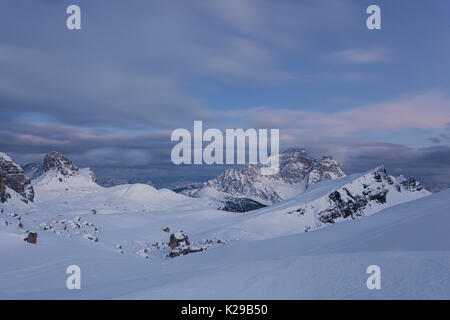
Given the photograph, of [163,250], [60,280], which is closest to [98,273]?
[60,280]

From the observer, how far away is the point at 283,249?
20875 mm

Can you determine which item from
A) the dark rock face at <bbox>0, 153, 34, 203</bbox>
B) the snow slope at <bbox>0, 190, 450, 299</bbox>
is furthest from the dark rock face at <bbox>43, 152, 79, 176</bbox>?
the snow slope at <bbox>0, 190, 450, 299</bbox>

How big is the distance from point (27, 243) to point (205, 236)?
148 ft

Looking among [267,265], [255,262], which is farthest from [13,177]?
[267,265]

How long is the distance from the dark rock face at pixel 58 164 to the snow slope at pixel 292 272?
169 m

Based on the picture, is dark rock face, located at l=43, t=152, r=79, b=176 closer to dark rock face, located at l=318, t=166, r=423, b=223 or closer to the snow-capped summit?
the snow-capped summit

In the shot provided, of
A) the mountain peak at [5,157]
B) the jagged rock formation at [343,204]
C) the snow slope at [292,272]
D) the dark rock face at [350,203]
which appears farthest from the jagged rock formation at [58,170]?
the snow slope at [292,272]

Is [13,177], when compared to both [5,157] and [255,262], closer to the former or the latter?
[5,157]

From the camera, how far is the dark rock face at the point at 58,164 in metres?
176

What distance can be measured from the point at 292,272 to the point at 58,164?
190 metres

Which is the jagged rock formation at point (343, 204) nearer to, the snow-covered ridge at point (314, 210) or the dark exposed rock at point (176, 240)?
the snow-covered ridge at point (314, 210)

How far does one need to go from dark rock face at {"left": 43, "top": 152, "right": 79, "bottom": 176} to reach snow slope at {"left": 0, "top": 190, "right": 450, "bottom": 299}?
169 m

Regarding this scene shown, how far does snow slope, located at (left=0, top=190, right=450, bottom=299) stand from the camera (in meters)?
8.28
